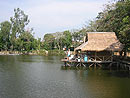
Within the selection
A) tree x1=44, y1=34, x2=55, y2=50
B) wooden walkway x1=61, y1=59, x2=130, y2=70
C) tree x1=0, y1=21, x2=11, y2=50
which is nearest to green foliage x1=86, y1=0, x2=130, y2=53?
wooden walkway x1=61, y1=59, x2=130, y2=70

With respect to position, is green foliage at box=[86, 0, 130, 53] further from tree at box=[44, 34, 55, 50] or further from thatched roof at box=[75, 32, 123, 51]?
tree at box=[44, 34, 55, 50]

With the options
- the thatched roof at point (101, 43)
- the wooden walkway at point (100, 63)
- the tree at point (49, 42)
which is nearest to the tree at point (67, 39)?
the tree at point (49, 42)

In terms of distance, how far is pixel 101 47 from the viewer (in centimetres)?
1870

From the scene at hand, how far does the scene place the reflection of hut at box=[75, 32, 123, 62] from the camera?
18.4 m

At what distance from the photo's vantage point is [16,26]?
5288 centimetres

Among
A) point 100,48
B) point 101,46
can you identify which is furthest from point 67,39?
point 100,48

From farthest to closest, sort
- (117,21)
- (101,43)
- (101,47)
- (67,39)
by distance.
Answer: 1. (67,39)
2. (101,43)
3. (101,47)
4. (117,21)

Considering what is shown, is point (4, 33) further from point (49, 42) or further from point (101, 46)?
point (101, 46)

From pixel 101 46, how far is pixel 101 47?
17cm

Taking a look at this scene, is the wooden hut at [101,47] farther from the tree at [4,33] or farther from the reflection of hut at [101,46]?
the tree at [4,33]

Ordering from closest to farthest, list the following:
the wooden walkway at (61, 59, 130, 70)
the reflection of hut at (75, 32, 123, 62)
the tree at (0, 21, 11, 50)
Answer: the reflection of hut at (75, 32, 123, 62) → the wooden walkway at (61, 59, 130, 70) → the tree at (0, 21, 11, 50)

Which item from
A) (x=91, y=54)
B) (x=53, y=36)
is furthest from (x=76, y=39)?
(x=91, y=54)

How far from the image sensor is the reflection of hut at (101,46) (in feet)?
60.5

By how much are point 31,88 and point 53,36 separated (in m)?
43.0
